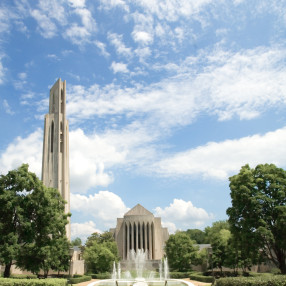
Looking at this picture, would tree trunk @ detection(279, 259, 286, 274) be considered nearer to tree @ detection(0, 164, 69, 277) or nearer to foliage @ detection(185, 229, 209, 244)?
tree @ detection(0, 164, 69, 277)

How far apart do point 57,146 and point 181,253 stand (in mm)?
26779

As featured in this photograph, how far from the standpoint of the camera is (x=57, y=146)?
5403 cm

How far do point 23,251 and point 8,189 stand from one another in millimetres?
4433

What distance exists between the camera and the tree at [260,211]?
70.2 feet

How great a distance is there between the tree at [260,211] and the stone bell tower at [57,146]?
32.7 metres

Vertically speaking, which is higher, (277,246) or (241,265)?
(277,246)

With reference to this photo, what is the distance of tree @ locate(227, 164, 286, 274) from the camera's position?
70.2 feet

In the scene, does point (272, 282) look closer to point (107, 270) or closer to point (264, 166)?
point (264, 166)

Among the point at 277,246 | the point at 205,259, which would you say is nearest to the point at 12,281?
the point at 277,246

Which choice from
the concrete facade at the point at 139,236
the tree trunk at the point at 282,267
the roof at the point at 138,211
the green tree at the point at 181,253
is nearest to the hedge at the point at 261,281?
the tree trunk at the point at 282,267

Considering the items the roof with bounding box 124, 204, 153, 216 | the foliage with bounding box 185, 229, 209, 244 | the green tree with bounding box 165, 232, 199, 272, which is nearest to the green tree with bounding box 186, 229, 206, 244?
the foliage with bounding box 185, 229, 209, 244

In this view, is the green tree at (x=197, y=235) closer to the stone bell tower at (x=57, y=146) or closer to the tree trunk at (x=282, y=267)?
the stone bell tower at (x=57, y=146)

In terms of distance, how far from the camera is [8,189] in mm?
21516

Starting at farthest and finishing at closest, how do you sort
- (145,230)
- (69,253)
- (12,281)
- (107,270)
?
(145,230)
(107,270)
(69,253)
(12,281)
